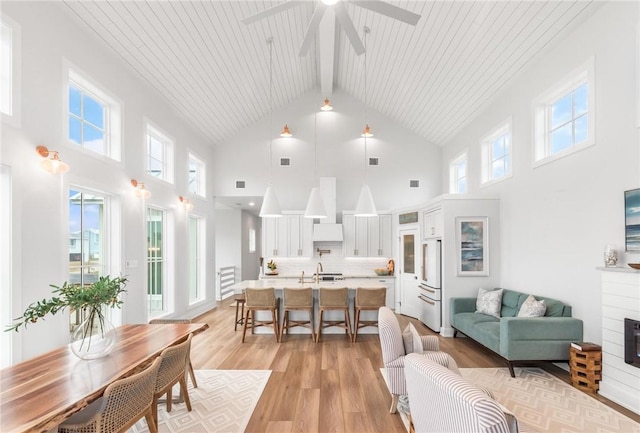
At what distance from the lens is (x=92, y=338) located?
239 centimetres

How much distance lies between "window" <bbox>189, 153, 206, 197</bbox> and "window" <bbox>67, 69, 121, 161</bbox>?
9.00 feet

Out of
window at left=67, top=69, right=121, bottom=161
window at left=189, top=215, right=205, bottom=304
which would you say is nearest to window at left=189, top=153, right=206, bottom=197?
window at left=189, top=215, right=205, bottom=304

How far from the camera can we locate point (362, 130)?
8734 millimetres

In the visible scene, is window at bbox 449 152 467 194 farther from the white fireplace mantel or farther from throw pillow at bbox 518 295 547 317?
the white fireplace mantel

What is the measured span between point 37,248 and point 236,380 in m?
2.41

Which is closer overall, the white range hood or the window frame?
the window frame

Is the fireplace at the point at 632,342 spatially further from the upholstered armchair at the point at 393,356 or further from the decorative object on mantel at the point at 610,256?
the upholstered armchair at the point at 393,356

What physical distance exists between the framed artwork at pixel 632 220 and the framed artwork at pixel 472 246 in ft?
7.88

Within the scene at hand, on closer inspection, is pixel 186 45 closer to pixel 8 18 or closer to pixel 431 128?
pixel 8 18

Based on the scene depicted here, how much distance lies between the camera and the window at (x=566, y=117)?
376cm

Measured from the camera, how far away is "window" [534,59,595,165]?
3.76 m

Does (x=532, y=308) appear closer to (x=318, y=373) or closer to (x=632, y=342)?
(x=632, y=342)

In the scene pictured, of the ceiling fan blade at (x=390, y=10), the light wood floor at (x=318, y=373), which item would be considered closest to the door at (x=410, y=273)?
the light wood floor at (x=318, y=373)

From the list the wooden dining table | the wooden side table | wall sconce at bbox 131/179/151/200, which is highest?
wall sconce at bbox 131/179/151/200
